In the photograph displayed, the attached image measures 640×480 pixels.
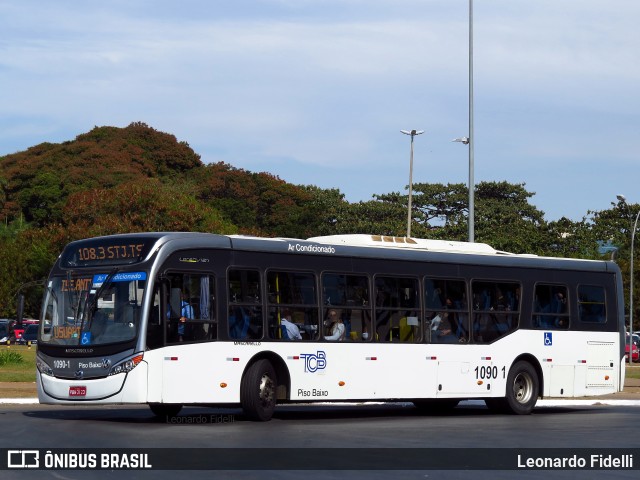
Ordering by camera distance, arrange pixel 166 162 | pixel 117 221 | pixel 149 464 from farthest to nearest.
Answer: pixel 166 162 → pixel 117 221 → pixel 149 464

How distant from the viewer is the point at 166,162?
94.6 meters

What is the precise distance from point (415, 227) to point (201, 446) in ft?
216

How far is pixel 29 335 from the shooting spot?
6881cm

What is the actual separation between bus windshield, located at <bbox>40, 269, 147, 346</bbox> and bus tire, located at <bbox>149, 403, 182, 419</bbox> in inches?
80.6

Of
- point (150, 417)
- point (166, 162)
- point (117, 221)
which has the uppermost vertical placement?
point (166, 162)

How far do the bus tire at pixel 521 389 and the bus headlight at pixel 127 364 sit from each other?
7921mm

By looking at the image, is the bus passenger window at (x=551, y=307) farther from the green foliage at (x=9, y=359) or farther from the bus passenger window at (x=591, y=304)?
the green foliage at (x=9, y=359)

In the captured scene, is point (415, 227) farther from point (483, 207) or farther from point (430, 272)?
point (430, 272)

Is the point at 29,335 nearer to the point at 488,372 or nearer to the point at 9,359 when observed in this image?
the point at 9,359

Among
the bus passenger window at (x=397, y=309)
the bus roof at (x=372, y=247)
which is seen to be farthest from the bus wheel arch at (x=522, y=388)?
the bus passenger window at (x=397, y=309)

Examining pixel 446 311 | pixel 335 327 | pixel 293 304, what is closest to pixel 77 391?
pixel 293 304

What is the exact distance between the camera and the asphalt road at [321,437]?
12820 mm

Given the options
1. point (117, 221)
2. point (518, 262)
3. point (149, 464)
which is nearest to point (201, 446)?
point (149, 464)

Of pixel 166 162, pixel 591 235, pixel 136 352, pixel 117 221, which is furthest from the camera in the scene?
pixel 166 162
